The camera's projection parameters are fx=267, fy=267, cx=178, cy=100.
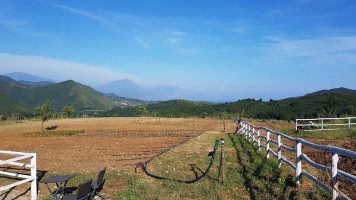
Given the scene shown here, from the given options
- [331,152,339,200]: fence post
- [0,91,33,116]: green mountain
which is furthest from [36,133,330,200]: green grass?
[0,91,33,116]: green mountain

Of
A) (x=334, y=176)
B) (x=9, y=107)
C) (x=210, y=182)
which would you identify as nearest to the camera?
(x=334, y=176)

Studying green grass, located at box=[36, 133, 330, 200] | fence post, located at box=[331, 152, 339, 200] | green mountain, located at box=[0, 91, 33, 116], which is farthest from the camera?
green mountain, located at box=[0, 91, 33, 116]

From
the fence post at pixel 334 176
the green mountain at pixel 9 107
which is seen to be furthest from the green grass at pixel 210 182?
Result: the green mountain at pixel 9 107

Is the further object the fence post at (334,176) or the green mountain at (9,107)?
the green mountain at (9,107)

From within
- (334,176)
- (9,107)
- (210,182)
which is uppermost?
(9,107)

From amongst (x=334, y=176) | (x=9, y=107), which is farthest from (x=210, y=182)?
(x=9, y=107)

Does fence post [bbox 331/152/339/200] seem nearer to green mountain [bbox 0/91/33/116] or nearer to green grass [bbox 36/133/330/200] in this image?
green grass [bbox 36/133/330/200]

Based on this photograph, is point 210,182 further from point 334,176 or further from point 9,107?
point 9,107

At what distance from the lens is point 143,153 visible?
13234 millimetres

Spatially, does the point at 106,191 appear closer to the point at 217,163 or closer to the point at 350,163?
the point at 217,163

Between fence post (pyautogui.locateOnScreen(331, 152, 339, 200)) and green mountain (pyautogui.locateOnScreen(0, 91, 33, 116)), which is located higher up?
green mountain (pyautogui.locateOnScreen(0, 91, 33, 116))

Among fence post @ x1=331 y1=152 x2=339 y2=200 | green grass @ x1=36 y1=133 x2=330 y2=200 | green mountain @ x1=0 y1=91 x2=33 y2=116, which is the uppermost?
green mountain @ x1=0 y1=91 x2=33 y2=116

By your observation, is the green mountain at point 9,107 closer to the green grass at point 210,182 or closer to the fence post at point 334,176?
the green grass at point 210,182

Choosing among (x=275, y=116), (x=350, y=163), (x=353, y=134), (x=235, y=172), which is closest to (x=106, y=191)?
(x=235, y=172)
